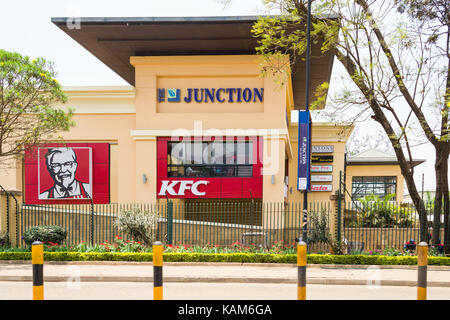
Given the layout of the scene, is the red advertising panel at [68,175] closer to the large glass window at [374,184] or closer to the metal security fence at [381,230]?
the metal security fence at [381,230]

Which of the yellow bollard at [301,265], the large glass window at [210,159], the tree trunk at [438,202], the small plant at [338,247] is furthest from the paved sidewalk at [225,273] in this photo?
the large glass window at [210,159]

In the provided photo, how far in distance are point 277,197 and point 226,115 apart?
4444 millimetres

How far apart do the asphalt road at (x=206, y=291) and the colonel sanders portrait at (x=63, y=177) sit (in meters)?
11.4

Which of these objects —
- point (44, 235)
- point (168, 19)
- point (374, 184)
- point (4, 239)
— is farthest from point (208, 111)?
point (374, 184)

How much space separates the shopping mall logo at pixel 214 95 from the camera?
2061cm

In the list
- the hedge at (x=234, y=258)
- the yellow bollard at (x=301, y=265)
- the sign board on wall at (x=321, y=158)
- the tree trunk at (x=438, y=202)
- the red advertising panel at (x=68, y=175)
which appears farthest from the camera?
the sign board on wall at (x=321, y=158)

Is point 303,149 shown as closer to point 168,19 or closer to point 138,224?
point 138,224

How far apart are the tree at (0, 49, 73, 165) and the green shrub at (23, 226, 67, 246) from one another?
2.56 metres

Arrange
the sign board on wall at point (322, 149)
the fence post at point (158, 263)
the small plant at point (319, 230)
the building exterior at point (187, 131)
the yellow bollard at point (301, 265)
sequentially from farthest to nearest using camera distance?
the sign board on wall at point (322, 149) → the building exterior at point (187, 131) → the small plant at point (319, 230) → the yellow bollard at point (301, 265) → the fence post at point (158, 263)

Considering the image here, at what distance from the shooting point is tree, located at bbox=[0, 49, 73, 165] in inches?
529

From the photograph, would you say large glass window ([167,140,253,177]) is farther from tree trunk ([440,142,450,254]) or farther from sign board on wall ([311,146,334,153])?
sign board on wall ([311,146,334,153])

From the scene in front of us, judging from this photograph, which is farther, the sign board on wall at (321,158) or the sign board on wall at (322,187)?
the sign board on wall at (321,158)

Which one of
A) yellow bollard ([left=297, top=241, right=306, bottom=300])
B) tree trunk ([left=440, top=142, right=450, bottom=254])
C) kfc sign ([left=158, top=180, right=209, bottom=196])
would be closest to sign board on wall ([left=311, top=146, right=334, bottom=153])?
kfc sign ([left=158, top=180, right=209, bottom=196])

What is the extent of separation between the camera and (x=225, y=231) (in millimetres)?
18375
